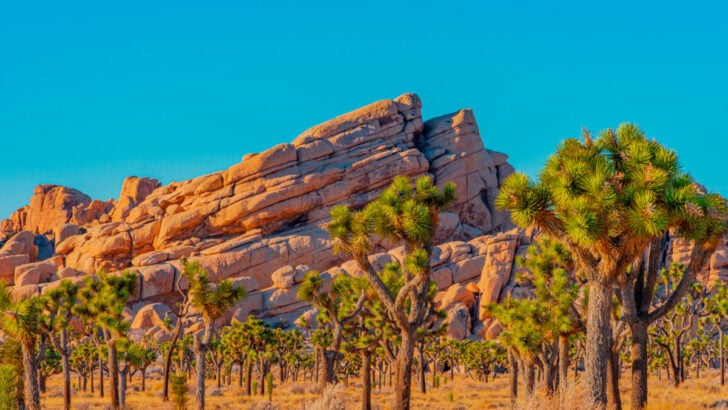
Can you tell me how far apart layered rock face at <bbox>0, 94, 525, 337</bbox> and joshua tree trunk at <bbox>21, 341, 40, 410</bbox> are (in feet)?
177

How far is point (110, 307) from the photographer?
93.6 ft

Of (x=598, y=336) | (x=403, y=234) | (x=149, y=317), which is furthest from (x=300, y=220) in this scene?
(x=598, y=336)

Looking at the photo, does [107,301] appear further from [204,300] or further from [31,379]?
[31,379]

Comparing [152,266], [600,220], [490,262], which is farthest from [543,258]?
[152,266]

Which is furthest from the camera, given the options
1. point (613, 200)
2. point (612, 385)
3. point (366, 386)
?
point (366, 386)

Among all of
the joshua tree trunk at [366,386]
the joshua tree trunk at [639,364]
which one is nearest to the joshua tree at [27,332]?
the joshua tree trunk at [366,386]

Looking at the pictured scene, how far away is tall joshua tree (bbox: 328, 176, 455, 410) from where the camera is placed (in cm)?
1968

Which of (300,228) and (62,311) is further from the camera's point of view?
(300,228)

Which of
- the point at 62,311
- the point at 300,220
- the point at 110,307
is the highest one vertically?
the point at 300,220

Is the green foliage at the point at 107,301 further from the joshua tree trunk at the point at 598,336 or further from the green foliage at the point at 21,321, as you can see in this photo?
the joshua tree trunk at the point at 598,336

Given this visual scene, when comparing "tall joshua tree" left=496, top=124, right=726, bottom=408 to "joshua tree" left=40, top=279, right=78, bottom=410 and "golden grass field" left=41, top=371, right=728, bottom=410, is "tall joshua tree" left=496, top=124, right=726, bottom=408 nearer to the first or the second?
"golden grass field" left=41, top=371, right=728, bottom=410

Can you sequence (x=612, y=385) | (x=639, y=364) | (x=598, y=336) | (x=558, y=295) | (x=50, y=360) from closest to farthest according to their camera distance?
(x=598, y=336), (x=639, y=364), (x=612, y=385), (x=558, y=295), (x=50, y=360)

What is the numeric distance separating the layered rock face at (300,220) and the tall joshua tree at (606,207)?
6000 centimetres

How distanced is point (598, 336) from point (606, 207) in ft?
10.9
